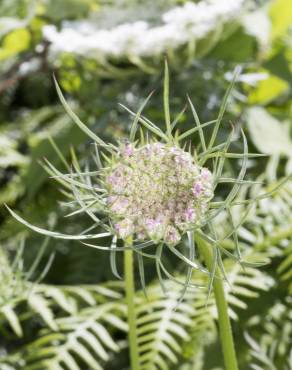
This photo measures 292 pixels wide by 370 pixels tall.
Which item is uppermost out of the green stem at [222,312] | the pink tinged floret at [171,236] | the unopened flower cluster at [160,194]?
the unopened flower cluster at [160,194]

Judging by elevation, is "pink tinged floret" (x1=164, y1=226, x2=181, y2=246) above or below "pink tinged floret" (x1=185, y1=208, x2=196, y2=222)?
below

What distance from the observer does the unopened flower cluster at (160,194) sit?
1.16 ft

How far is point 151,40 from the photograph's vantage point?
1.03 meters

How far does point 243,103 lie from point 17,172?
0.40 m

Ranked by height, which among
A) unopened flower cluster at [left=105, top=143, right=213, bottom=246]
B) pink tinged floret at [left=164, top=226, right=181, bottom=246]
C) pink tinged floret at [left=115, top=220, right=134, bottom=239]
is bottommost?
pink tinged floret at [left=164, top=226, right=181, bottom=246]

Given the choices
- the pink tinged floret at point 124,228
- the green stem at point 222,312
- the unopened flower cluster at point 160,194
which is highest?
the unopened flower cluster at point 160,194

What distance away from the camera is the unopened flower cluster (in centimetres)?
35

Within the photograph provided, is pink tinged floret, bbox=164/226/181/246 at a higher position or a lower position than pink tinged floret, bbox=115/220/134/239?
lower

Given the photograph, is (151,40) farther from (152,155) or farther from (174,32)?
(152,155)

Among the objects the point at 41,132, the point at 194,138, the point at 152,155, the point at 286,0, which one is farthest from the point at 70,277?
the point at 152,155

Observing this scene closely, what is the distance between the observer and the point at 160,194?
360 mm

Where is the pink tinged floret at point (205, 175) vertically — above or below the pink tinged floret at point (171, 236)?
above

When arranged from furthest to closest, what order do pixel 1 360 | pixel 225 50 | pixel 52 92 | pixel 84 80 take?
1. pixel 52 92
2. pixel 84 80
3. pixel 225 50
4. pixel 1 360

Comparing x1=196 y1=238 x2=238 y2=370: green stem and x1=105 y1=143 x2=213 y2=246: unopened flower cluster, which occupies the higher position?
x1=105 y1=143 x2=213 y2=246: unopened flower cluster
